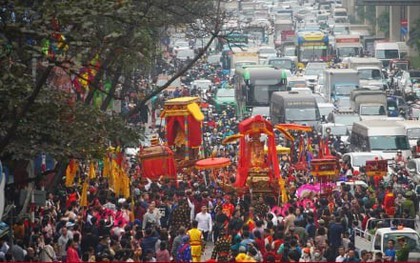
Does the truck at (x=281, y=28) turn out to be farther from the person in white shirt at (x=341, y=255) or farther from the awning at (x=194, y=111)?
the person in white shirt at (x=341, y=255)

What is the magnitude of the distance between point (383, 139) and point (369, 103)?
34.2 feet

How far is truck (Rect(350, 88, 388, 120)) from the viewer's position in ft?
176

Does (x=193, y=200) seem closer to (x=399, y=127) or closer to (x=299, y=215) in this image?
(x=299, y=215)

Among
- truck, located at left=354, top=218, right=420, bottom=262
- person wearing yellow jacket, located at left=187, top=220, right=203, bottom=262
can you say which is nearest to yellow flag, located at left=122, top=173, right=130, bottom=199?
truck, located at left=354, top=218, right=420, bottom=262

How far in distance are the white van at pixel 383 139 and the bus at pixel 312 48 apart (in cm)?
3697

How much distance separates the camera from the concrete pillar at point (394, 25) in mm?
97875

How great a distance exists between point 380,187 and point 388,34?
69.0 meters

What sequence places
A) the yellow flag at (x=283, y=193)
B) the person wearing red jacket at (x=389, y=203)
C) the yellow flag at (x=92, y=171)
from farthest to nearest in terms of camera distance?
the yellow flag at (x=92, y=171)
the yellow flag at (x=283, y=193)
the person wearing red jacket at (x=389, y=203)

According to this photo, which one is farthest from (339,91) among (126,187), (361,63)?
(126,187)

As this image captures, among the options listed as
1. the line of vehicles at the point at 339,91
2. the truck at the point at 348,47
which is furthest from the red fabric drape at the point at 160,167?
the truck at the point at 348,47

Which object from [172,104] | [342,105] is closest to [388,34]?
[342,105]

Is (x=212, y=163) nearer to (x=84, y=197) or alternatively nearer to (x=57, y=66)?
(x=84, y=197)

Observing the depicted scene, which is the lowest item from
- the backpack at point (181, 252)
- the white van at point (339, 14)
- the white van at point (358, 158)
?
the backpack at point (181, 252)

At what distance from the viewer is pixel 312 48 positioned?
269ft
